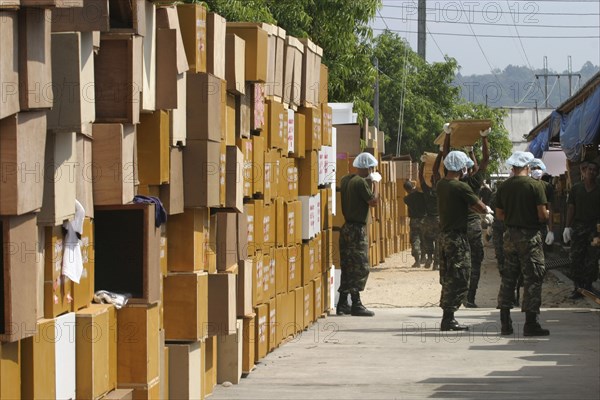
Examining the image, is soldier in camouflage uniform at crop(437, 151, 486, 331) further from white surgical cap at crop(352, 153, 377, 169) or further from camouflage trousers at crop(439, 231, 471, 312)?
white surgical cap at crop(352, 153, 377, 169)

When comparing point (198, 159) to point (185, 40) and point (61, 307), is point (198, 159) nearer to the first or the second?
point (185, 40)

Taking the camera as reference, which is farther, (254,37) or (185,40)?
(254,37)

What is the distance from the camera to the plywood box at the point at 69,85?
6.16m

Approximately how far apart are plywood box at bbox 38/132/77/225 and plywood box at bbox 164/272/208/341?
2590 mm

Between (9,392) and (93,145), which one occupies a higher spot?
(93,145)

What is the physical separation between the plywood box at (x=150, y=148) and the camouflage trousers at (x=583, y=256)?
11.9m

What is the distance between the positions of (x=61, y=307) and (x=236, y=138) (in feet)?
14.5

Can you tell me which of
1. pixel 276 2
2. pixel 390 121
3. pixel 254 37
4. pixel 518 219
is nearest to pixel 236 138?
pixel 254 37

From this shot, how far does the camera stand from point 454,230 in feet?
46.5

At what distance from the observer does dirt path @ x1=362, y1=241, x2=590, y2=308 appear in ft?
64.0

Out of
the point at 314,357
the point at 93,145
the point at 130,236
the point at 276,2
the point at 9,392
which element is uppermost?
the point at 276,2

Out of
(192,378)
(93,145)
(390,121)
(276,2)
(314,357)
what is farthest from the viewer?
(390,121)

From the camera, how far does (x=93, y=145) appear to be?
703cm

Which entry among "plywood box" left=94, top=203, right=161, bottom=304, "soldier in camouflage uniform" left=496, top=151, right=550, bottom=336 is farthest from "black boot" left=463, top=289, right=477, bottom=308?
"plywood box" left=94, top=203, right=161, bottom=304
